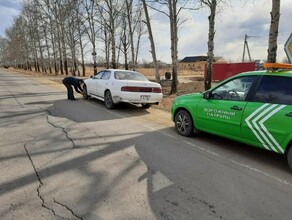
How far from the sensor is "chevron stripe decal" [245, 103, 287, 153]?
15.9 ft

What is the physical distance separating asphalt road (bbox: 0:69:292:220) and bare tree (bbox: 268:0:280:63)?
4.10 metres

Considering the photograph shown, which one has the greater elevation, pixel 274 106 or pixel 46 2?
pixel 46 2

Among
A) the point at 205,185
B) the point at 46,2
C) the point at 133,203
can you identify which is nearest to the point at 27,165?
the point at 133,203

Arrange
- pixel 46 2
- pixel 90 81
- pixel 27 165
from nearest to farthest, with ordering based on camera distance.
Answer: pixel 27 165, pixel 90 81, pixel 46 2

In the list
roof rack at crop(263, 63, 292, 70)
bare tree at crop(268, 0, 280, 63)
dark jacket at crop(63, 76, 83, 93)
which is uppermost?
bare tree at crop(268, 0, 280, 63)

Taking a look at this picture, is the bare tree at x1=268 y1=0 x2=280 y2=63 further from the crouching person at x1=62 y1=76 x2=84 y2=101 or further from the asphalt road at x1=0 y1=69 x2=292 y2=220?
the crouching person at x1=62 y1=76 x2=84 y2=101

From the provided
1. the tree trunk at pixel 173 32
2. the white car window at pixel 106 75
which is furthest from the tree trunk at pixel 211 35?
the white car window at pixel 106 75

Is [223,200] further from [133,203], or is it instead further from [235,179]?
[133,203]

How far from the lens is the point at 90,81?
41.7ft

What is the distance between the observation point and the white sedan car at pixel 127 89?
393 inches

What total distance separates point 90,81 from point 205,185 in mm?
9503

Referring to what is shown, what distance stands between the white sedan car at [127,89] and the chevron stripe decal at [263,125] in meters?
5.28

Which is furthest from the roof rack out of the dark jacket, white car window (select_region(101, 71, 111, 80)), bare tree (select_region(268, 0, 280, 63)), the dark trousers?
the dark jacket

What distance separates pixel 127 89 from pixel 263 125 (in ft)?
19.0
